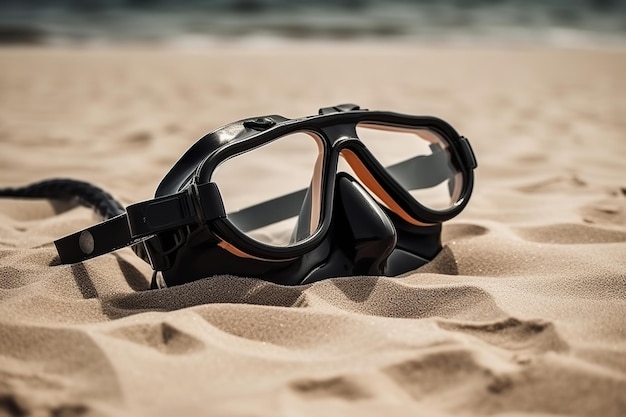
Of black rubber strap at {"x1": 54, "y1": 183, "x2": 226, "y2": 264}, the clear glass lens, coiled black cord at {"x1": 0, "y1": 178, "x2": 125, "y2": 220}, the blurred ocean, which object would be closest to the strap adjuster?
black rubber strap at {"x1": 54, "y1": 183, "x2": 226, "y2": 264}

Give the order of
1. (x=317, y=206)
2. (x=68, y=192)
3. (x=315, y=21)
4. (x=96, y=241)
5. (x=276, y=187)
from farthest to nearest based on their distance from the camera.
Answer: (x=315, y=21) < (x=276, y=187) < (x=68, y=192) < (x=317, y=206) < (x=96, y=241)

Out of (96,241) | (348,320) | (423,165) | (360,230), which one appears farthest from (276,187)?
(348,320)

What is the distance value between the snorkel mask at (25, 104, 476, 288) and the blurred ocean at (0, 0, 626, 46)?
9.86m

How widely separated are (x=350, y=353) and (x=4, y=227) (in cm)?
151

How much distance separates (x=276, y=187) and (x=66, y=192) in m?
0.80

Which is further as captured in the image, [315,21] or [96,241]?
[315,21]

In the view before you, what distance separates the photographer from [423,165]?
2.22 metres

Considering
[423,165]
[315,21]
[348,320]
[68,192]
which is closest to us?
[348,320]

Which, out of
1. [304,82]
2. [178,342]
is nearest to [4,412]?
[178,342]

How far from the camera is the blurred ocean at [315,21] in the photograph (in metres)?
12.0

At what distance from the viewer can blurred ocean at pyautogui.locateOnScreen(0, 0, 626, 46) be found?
39.4 feet

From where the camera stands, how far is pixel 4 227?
239 cm

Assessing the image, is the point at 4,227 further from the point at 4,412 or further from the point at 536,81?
the point at 536,81

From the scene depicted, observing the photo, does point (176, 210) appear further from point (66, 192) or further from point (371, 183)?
point (66, 192)
